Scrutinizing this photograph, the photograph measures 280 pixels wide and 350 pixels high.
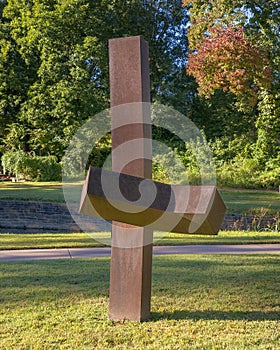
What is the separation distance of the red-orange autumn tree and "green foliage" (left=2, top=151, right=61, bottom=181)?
11534 mm

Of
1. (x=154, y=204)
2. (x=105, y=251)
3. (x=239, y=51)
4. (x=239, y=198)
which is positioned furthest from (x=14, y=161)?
(x=154, y=204)

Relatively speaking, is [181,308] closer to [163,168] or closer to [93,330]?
[93,330]

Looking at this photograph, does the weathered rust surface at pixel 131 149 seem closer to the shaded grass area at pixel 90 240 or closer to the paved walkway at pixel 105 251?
the paved walkway at pixel 105 251

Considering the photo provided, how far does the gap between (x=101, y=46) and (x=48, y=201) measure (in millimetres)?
11535

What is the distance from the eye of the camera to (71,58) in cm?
2505

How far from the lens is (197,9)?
54.9 feet

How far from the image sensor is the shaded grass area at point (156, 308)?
151 inches

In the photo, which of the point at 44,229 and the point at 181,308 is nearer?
the point at 181,308

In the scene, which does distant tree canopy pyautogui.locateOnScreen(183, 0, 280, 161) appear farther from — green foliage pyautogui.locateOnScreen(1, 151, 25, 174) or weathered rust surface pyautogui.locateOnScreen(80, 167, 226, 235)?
weathered rust surface pyautogui.locateOnScreen(80, 167, 226, 235)

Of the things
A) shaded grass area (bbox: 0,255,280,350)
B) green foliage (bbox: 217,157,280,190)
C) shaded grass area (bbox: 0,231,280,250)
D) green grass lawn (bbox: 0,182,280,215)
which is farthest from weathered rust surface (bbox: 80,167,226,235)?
green foliage (bbox: 217,157,280,190)

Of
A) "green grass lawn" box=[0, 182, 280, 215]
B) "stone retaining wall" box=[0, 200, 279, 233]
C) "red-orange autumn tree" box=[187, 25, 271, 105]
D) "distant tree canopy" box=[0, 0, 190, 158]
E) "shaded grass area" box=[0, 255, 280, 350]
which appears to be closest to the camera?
"shaded grass area" box=[0, 255, 280, 350]

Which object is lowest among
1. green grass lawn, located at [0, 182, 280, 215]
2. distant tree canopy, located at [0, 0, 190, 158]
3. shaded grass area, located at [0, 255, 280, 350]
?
shaded grass area, located at [0, 255, 280, 350]

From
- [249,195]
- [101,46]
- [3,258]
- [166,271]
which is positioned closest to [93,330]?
[166,271]

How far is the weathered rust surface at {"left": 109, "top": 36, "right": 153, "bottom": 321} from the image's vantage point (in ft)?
13.5
